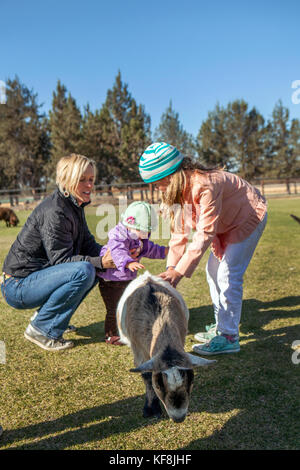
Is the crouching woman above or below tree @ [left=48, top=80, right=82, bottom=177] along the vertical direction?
below

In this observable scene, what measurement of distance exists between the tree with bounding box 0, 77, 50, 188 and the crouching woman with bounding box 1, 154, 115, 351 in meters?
53.1

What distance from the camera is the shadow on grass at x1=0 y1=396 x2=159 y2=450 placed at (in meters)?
2.71

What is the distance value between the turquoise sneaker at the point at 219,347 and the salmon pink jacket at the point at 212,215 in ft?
3.06

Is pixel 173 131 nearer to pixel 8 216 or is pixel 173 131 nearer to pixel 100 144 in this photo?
pixel 100 144

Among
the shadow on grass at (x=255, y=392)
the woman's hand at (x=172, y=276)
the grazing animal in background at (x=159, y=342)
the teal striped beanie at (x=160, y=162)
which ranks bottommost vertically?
the shadow on grass at (x=255, y=392)

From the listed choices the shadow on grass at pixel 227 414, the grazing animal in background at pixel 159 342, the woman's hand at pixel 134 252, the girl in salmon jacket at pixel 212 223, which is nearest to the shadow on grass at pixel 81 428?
the shadow on grass at pixel 227 414

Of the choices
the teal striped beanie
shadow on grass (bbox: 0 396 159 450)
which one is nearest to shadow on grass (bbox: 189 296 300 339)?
shadow on grass (bbox: 0 396 159 450)

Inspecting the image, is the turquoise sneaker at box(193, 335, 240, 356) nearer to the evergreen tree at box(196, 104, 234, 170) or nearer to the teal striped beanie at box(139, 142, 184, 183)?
the teal striped beanie at box(139, 142, 184, 183)

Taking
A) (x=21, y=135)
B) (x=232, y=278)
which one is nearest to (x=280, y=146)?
(x=21, y=135)

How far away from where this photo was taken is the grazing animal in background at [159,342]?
2523 mm

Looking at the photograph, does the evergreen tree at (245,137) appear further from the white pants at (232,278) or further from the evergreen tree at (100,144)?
the white pants at (232,278)

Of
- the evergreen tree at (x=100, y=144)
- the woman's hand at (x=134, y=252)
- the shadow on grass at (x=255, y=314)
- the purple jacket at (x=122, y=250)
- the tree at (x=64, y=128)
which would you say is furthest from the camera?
the evergreen tree at (x=100, y=144)

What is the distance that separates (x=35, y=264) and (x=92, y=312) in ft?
5.78
